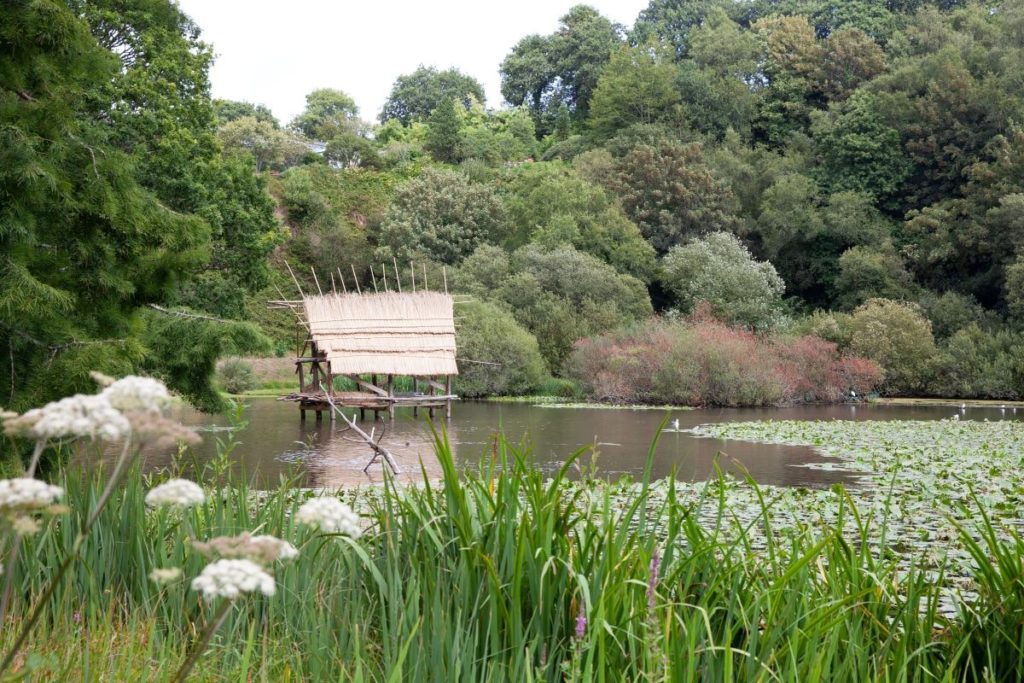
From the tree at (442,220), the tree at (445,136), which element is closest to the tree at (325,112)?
the tree at (445,136)

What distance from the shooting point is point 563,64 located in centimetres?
5266

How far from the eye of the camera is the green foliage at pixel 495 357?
25.0 m

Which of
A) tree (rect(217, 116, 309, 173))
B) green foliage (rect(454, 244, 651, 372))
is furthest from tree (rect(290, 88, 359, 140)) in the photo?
green foliage (rect(454, 244, 651, 372))

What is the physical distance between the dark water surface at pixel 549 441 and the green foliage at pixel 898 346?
146 inches

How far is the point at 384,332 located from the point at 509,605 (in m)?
15.9

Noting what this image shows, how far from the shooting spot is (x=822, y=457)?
12711mm

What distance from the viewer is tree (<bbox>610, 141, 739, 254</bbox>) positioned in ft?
119

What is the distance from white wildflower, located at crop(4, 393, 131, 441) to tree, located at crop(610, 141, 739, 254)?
3522cm

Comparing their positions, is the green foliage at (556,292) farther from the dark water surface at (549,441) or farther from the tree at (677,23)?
the tree at (677,23)

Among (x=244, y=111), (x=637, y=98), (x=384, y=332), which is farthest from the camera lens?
(x=244, y=111)

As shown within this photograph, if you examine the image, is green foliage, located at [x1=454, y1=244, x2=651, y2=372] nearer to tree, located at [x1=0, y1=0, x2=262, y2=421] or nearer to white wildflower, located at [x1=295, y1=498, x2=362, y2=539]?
tree, located at [x1=0, y1=0, x2=262, y2=421]

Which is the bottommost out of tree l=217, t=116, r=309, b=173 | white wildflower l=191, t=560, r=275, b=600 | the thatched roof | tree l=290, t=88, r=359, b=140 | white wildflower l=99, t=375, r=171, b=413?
white wildflower l=191, t=560, r=275, b=600

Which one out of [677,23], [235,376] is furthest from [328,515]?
[677,23]

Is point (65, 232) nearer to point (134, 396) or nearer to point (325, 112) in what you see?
point (134, 396)
